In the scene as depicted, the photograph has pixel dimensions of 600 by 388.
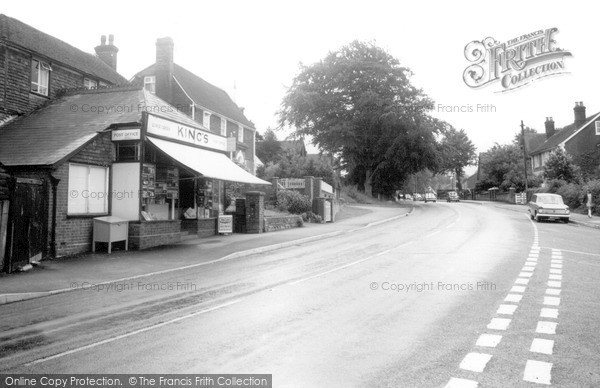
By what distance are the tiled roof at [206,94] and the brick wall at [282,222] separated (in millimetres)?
14677

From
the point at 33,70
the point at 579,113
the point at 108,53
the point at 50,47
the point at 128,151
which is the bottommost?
the point at 128,151

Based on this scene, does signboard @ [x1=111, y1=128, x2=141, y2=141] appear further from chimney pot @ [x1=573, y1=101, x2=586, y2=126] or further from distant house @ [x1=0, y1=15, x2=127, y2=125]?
chimney pot @ [x1=573, y1=101, x2=586, y2=126]

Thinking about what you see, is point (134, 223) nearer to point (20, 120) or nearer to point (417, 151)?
point (20, 120)

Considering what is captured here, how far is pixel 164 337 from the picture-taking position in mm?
5453

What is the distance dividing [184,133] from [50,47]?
814cm

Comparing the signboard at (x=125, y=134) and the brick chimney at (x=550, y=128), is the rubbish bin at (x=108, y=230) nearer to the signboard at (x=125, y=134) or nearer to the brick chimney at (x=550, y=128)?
the signboard at (x=125, y=134)

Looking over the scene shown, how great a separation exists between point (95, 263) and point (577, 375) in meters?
10.9

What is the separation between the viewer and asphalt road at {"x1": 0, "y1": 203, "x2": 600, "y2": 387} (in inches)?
173

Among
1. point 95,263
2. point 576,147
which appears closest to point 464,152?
point 576,147

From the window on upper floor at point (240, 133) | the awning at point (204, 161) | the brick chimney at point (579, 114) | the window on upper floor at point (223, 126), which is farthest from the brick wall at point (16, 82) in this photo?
the brick chimney at point (579, 114)

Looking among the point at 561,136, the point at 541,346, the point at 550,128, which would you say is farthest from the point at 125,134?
the point at 550,128

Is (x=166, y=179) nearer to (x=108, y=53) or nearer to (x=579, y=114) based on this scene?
(x=108, y=53)

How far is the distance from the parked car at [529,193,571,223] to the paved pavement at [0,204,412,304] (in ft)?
52.2

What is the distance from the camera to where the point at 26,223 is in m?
10.8
